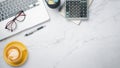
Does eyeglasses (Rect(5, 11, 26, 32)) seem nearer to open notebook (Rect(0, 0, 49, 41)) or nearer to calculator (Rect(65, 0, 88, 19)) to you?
open notebook (Rect(0, 0, 49, 41))

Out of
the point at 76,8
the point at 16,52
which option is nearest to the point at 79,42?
the point at 76,8

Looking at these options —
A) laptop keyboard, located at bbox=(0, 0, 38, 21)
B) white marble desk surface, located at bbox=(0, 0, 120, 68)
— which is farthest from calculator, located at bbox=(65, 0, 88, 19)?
laptop keyboard, located at bbox=(0, 0, 38, 21)

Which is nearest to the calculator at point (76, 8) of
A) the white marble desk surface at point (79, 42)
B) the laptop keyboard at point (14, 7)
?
the white marble desk surface at point (79, 42)

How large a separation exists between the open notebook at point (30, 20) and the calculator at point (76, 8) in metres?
0.10

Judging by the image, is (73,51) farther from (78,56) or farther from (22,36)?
(22,36)

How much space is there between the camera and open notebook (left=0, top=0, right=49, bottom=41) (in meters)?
1.19

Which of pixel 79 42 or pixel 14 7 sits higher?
pixel 14 7

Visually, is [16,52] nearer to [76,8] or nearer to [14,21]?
[14,21]

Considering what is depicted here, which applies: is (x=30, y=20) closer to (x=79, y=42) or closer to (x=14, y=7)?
(x=14, y=7)

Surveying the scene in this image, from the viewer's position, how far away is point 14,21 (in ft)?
3.92

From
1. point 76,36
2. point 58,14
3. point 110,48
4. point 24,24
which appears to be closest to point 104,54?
point 110,48

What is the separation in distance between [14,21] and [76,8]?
0.89ft

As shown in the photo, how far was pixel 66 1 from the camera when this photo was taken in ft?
3.88

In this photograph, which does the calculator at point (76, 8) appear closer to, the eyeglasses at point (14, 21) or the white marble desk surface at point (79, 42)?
the white marble desk surface at point (79, 42)
